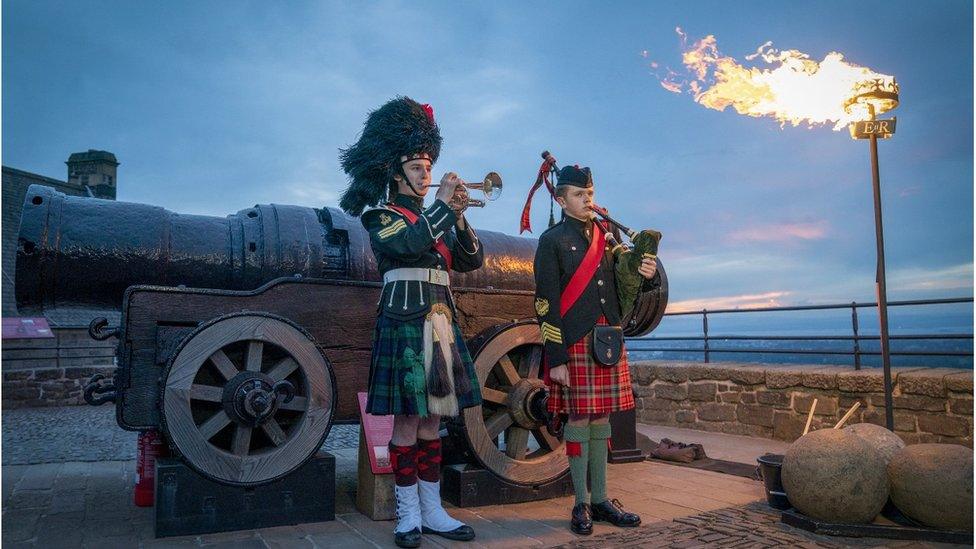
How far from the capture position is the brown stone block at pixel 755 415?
721cm

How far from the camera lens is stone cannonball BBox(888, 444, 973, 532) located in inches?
128

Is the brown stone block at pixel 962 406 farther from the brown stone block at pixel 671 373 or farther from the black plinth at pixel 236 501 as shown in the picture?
the black plinth at pixel 236 501

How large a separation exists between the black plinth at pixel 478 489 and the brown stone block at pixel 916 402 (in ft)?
12.0

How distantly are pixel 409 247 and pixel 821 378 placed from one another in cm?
498

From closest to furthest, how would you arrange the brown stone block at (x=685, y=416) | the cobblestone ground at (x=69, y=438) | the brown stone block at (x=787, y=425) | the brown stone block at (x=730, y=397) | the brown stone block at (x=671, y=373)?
the cobblestone ground at (x=69, y=438)
the brown stone block at (x=787, y=425)
the brown stone block at (x=730, y=397)
the brown stone block at (x=685, y=416)
the brown stone block at (x=671, y=373)

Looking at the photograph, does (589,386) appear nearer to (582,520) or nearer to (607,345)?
(607,345)

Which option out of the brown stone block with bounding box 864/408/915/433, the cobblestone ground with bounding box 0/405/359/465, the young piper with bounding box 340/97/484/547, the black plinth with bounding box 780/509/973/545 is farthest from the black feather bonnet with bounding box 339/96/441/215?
the brown stone block with bounding box 864/408/915/433

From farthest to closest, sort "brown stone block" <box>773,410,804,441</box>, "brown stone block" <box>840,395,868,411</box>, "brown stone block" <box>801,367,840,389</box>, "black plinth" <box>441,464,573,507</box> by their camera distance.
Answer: "brown stone block" <box>773,410,804,441</box> < "brown stone block" <box>801,367,840,389</box> < "brown stone block" <box>840,395,868,411</box> < "black plinth" <box>441,464,573,507</box>

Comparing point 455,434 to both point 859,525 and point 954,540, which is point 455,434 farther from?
point 954,540

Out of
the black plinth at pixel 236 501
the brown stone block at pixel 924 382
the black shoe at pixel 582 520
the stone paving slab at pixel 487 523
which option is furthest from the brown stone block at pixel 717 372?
the black plinth at pixel 236 501

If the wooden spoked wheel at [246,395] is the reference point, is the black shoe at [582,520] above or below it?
below

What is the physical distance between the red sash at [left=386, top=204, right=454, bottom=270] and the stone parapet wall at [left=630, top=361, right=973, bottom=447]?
451 cm

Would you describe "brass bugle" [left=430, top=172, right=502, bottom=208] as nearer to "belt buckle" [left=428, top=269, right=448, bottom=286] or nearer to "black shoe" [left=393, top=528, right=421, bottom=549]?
"belt buckle" [left=428, top=269, right=448, bottom=286]

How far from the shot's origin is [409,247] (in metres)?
3.45
